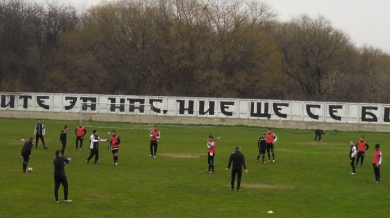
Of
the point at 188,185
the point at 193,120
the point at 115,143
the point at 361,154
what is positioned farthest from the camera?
the point at 193,120

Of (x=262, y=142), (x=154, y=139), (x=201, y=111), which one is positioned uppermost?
(x=201, y=111)

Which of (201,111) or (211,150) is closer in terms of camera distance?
(211,150)

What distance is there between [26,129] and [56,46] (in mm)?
45630

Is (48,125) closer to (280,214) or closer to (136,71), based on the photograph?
(136,71)

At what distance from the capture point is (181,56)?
304 feet

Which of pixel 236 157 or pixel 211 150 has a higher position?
pixel 236 157

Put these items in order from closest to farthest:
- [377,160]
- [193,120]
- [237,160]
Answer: [237,160] → [377,160] → [193,120]

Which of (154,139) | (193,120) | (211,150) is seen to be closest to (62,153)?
(211,150)

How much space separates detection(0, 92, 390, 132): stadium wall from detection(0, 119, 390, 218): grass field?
17.9m

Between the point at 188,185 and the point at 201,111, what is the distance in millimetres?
42113

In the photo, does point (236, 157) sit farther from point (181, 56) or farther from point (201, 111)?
point (181, 56)

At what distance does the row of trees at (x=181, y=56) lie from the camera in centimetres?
9312

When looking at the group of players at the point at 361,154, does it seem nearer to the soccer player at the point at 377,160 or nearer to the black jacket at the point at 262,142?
the soccer player at the point at 377,160

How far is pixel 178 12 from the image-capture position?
97125mm
